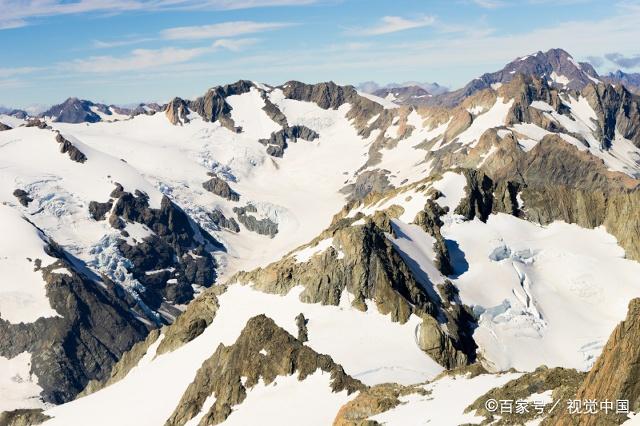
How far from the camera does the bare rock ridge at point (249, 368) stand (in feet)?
282

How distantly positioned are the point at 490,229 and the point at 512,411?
351ft

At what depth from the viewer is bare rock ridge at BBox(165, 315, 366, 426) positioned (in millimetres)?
86062

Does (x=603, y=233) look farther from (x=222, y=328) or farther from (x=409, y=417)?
(x=409, y=417)

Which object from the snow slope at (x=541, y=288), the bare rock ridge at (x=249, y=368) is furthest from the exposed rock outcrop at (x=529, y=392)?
the snow slope at (x=541, y=288)

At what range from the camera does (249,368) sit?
8994 centimetres

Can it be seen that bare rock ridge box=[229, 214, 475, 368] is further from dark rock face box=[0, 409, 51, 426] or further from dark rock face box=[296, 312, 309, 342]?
dark rock face box=[0, 409, 51, 426]

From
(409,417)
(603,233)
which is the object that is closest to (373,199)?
(603,233)

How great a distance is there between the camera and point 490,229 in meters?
152

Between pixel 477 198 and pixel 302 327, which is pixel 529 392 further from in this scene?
pixel 477 198

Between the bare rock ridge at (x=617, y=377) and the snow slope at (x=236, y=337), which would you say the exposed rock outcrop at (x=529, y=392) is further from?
the snow slope at (x=236, y=337)

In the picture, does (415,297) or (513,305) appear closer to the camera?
(415,297)

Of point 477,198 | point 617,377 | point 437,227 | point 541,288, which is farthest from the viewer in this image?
point 477,198

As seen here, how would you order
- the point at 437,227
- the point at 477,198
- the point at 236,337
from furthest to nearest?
1. the point at 477,198
2. the point at 437,227
3. the point at 236,337

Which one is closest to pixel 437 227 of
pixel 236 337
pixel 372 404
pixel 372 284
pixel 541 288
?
pixel 541 288
